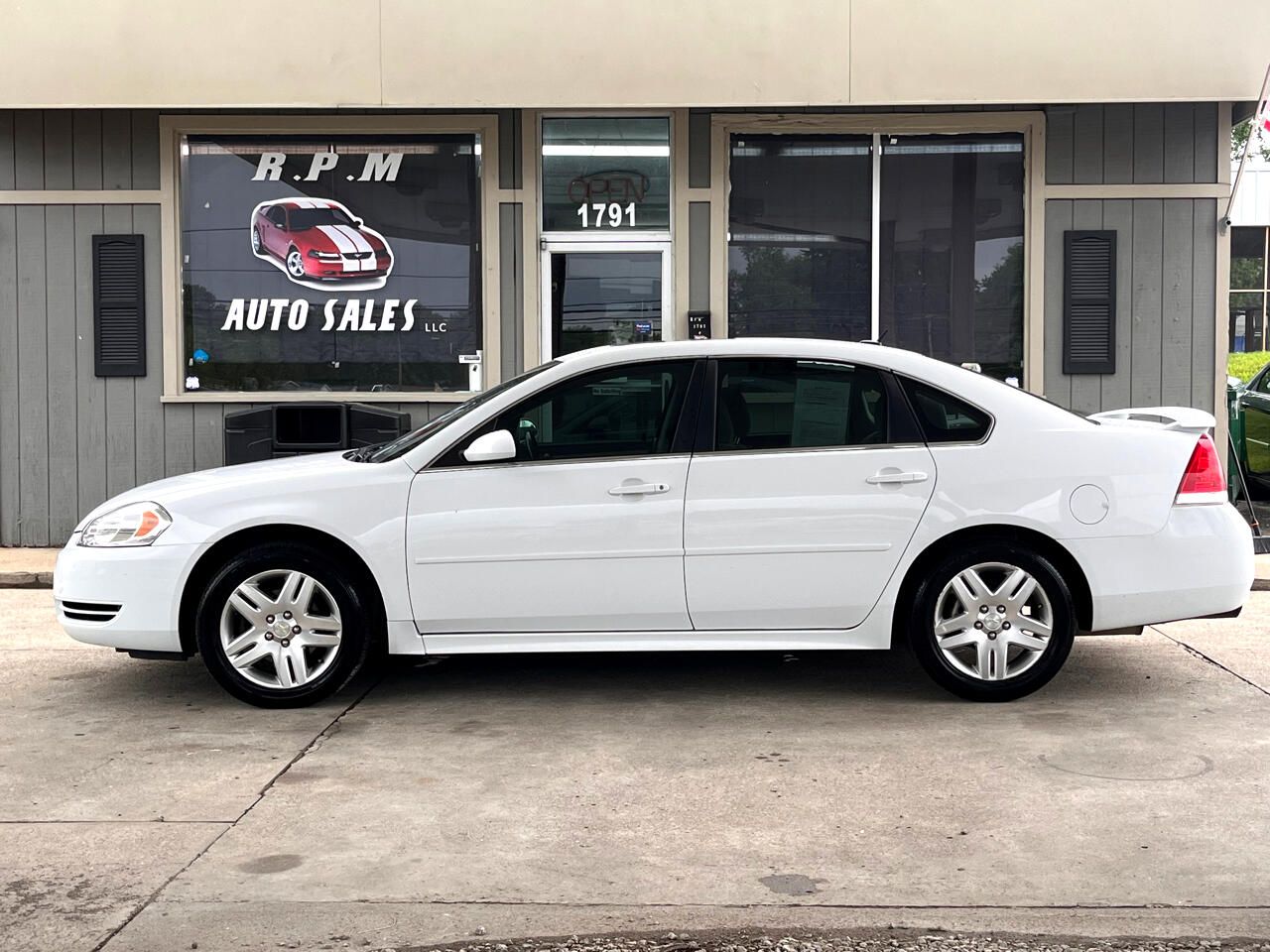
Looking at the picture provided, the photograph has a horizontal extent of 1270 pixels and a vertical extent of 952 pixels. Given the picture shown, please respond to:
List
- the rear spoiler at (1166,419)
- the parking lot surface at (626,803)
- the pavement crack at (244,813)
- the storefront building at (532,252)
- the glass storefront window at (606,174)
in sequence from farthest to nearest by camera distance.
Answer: the glass storefront window at (606,174) < the storefront building at (532,252) < the rear spoiler at (1166,419) < the parking lot surface at (626,803) < the pavement crack at (244,813)

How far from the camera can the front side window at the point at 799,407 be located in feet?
22.4

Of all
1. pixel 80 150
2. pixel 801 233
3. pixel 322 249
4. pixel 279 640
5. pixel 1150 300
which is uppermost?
pixel 80 150

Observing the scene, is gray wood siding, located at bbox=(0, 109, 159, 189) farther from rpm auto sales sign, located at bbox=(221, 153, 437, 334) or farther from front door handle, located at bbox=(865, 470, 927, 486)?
front door handle, located at bbox=(865, 470, 927, 486)

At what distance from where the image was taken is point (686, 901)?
14.4ft

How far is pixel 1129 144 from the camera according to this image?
12.2 m

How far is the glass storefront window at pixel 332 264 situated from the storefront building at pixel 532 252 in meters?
0.02

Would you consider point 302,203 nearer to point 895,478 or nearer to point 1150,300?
point 1150,300

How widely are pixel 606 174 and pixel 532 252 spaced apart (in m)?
0.86

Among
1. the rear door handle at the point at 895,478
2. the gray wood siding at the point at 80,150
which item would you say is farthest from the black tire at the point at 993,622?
the gray wood siding at the point at 80,150

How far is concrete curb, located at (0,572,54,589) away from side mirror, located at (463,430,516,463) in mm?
5474

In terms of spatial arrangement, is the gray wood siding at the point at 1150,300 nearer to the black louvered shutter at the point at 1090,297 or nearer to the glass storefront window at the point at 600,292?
the black louvered shutter at the point at 1090,297

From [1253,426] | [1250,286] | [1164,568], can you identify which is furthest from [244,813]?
[1250,286]

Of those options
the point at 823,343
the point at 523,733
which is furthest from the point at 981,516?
the point at 523,733

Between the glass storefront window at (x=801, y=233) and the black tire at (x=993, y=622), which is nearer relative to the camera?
the black tire at (x=993, y=622)
